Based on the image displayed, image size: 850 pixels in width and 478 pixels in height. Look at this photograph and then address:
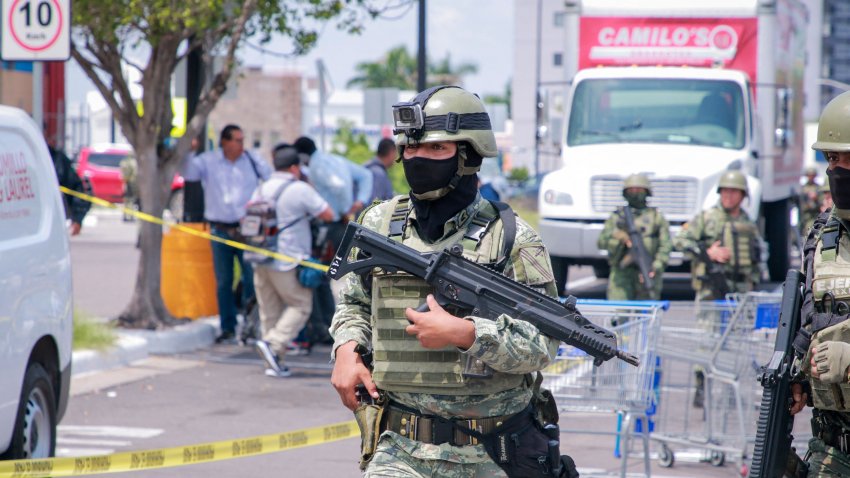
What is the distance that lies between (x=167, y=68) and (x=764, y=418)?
8630mm

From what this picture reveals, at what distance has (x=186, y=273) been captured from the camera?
12.6 metres

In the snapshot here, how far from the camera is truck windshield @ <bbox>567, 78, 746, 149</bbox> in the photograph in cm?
1491

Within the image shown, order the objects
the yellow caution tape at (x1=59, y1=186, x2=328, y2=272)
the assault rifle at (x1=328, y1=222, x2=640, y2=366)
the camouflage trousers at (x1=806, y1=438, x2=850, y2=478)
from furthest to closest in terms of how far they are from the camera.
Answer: the yellow caution tape at (x1=59, y1=186, x2=328, y2=272)
the camouflage trousers at (x1=806, y1=438, x2=850, y2=478)
the assault rifle at (x1=328, y1=222, x2=640, y2=366)

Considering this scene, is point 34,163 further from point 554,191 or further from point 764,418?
point 554,191

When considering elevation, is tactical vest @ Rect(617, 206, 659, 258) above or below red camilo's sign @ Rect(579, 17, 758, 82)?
below

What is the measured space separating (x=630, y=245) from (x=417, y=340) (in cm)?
633

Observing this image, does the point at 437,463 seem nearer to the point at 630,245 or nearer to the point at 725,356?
the point at 725,356

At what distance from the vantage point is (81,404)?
9.11m

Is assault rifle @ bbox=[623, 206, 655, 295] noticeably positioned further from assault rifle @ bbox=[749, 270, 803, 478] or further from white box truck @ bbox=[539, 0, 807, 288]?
assault rifle @ bbox=[749, 270, 803, 478]

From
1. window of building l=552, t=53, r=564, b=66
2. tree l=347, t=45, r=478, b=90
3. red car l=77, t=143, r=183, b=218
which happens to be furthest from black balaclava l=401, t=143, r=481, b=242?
window of building l=552, t=53, r=564, b=66

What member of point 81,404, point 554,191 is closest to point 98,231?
point 554,191

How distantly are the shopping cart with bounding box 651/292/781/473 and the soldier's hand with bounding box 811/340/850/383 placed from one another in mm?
3028

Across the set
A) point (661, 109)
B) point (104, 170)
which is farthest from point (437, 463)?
point (104, 170)

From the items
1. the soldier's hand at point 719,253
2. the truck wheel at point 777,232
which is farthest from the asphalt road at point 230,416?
the truck wheel at point 777,232
